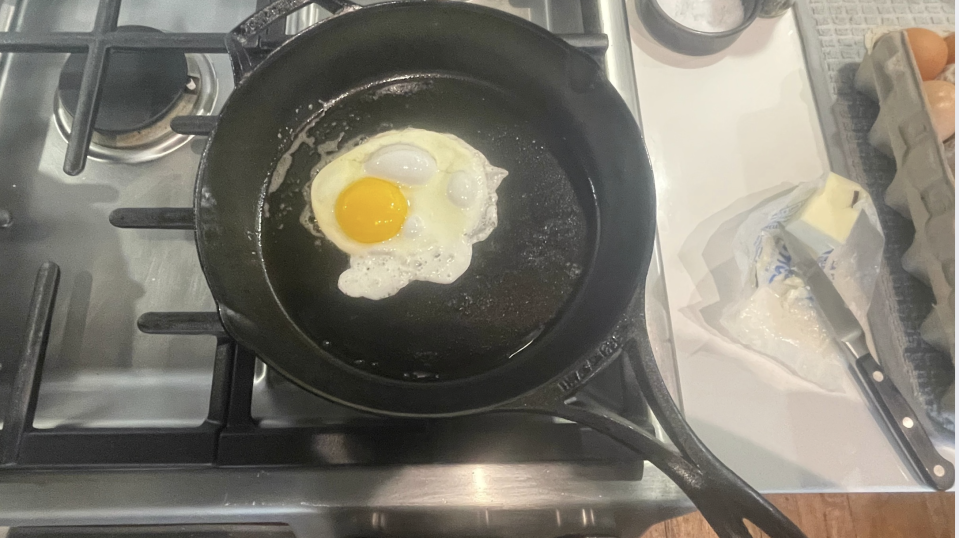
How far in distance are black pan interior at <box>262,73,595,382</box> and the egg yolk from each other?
0.05 meters

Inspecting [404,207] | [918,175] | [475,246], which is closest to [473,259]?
[475,246]

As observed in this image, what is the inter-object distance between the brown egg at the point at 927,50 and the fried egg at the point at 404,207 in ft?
3.13

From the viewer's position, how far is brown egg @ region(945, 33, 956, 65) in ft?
3.70

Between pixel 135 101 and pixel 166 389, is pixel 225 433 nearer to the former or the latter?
pixel 166 389

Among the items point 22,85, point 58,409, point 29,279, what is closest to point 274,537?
point 58,409

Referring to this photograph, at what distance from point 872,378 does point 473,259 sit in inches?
29.9

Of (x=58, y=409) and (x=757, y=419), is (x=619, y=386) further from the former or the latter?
(x=58, y=409)

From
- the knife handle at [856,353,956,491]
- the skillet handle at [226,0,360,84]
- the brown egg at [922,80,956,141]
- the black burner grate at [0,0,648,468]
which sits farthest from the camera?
the brown egg at [922,80,956,141]

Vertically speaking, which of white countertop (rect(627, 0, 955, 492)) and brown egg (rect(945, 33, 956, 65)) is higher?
brown egg (rect(945, 33, 956, 65))

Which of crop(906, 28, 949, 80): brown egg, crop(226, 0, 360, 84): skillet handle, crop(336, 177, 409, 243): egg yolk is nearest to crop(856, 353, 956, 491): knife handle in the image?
crop(906, 28, 949, 80): brown egg

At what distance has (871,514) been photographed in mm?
1150

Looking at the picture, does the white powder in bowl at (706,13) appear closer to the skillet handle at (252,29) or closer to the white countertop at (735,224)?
the white countertop at (735,224)

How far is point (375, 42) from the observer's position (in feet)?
3.10

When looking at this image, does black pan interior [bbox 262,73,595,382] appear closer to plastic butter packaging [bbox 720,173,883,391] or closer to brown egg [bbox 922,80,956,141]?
plastic butter packaging [bbox 720,173,883,391]
